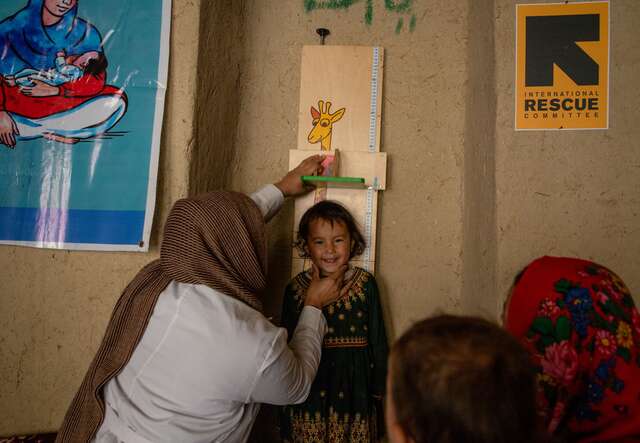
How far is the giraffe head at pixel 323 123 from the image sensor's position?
6.35 feet

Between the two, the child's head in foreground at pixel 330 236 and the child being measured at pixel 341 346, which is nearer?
the child being measured at pixel 341 346

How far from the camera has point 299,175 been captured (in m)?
1.82

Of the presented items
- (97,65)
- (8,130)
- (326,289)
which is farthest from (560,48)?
(8,130)

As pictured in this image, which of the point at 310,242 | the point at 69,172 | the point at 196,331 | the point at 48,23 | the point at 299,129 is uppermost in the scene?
the point at 48,23

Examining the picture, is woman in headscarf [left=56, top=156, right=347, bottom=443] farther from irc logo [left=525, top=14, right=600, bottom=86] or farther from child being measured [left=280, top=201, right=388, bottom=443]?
irc logo [left=525, top=14, right=600, bottom=86]

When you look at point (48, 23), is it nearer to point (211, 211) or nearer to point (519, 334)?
point (211, 211)

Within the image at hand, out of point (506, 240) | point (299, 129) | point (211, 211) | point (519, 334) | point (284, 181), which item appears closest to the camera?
point (519, 334)

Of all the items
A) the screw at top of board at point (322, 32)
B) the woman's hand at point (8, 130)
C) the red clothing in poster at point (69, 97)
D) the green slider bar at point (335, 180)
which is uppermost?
the screw at top of board at point (322, 32)

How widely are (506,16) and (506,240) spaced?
0.78 metres

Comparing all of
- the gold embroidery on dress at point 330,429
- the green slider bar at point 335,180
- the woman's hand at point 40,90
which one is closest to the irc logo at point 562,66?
the green slider bar at point 335,180

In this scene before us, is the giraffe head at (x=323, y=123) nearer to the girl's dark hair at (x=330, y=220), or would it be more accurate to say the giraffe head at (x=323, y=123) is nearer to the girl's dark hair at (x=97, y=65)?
the girl's dark hair at (x=330, y=220)

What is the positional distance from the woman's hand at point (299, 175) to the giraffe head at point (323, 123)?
8cm

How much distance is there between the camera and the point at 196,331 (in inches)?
44.9

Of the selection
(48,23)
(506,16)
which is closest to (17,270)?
(48,23)
